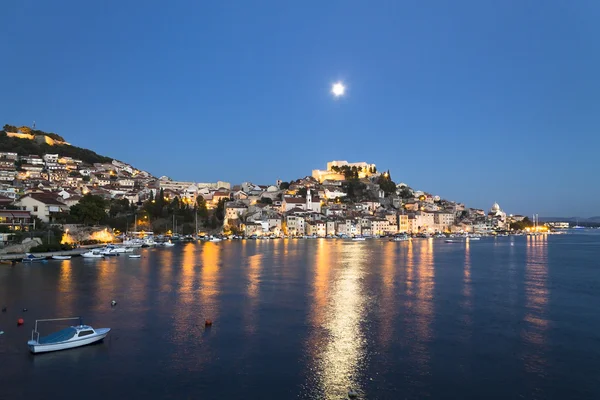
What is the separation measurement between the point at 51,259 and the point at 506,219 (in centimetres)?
9848

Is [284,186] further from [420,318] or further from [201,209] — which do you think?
[420,318]

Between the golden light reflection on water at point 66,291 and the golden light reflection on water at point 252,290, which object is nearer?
the golden light reflection on water at point 252,290

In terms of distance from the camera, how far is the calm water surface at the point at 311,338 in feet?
25.0

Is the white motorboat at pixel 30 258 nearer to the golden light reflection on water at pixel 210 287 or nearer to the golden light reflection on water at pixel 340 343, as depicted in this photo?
the golden light reflection on water at pixel 210 287

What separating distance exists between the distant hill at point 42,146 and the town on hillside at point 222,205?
1.71m

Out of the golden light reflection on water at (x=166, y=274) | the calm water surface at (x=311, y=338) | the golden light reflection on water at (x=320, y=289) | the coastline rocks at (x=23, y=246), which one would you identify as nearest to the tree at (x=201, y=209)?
the coastline rocks at (x=23, y=246)

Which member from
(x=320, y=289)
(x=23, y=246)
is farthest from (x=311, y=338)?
(x=23, y=246)

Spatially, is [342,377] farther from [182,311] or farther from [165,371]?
[182,311]

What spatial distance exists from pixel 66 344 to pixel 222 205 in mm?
57792

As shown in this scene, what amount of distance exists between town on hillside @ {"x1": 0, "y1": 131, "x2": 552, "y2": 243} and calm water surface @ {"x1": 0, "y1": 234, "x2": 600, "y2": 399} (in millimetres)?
21797

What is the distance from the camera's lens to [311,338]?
405 inches

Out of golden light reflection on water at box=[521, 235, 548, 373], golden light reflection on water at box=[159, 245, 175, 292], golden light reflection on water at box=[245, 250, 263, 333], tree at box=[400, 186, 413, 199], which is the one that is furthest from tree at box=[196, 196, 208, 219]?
golden light reflection on water at box=[521, 235, 548, 373]

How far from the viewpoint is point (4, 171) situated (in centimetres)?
5947

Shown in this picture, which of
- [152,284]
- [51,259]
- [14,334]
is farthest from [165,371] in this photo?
[51,259]
